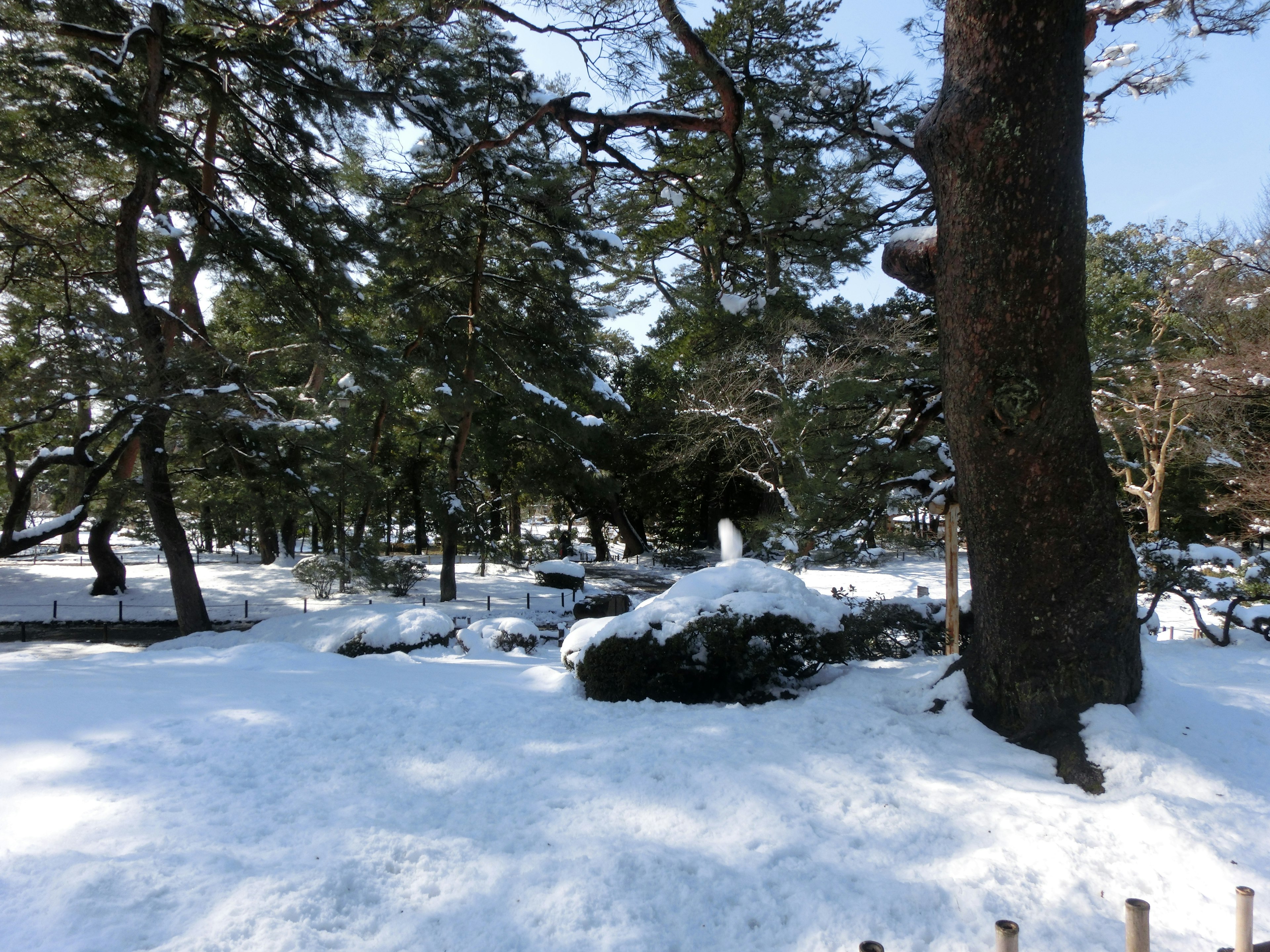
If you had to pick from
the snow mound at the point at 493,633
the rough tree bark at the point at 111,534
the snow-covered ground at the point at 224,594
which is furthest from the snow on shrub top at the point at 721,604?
the snow-covered ground at the point at 224,594

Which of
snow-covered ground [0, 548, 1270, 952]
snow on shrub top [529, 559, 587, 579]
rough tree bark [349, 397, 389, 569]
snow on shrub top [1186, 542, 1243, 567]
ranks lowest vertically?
snow on shrub top [529, 559, 587, 579]

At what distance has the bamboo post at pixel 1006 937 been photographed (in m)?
1.88

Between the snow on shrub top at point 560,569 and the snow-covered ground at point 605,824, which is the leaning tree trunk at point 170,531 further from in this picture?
the snow on shrub top at point 560,569

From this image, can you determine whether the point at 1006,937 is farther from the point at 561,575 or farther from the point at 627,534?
the point at 627,534

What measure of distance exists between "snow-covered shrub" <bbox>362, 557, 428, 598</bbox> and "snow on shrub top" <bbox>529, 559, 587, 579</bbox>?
3594mm

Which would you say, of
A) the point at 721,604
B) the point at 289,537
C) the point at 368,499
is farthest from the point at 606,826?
the point at 289,537

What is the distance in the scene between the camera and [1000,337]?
12.9 feet

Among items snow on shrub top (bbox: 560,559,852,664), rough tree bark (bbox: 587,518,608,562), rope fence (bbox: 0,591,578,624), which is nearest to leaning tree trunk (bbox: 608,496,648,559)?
rough tree bark (bbox: 587,518,608,562)

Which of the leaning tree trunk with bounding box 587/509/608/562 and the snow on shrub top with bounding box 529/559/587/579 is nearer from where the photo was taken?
the snow on shrub top with bounding box 529/559/587/579

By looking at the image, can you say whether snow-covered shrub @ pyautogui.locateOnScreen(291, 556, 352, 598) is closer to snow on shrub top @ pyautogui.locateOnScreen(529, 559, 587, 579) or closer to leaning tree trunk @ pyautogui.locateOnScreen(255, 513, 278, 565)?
leaning tree trunk @ pyautogui.locateOnScreen(255, 513, 278, 565)

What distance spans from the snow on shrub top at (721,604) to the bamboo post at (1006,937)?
386cm

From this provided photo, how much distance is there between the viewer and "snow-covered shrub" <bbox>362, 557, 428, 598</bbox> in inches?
514

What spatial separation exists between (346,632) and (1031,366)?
946cm

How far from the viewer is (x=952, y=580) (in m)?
6.63
